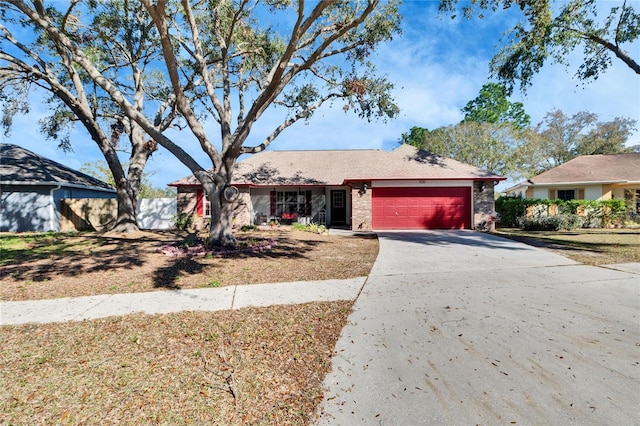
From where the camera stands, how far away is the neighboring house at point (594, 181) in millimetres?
19484

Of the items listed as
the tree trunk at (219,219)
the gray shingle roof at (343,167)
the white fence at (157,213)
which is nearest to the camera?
the tree trunk at (219,219)

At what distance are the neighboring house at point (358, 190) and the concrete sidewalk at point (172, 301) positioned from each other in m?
10.3

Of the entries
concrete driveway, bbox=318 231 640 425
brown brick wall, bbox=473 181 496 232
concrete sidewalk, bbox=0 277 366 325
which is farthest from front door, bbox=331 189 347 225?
concrete sidewalk, bbox=0 277 366 325

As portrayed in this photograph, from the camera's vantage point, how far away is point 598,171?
68.0ft

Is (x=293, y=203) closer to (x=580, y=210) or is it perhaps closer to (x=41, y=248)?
(x=41, y=248)

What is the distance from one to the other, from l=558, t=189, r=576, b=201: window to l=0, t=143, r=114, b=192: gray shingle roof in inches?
1275

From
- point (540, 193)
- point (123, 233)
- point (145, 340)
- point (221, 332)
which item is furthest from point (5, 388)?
point (540, 193)

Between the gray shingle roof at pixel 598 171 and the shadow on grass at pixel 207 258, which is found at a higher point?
the gray shingle roof at pixel 598 171

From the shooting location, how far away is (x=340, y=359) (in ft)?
10.2

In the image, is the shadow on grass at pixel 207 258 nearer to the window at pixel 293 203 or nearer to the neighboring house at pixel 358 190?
the neighboring house at pixel 358 190

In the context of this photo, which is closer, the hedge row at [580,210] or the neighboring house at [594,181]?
the hedge row at [580,210]

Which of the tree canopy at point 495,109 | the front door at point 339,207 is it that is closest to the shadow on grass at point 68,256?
the front door at point 339,207

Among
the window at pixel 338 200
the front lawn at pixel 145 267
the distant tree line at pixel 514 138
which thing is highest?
the distant tree line at pixel 514 138

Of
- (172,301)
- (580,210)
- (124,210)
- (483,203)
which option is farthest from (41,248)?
(580,210)
